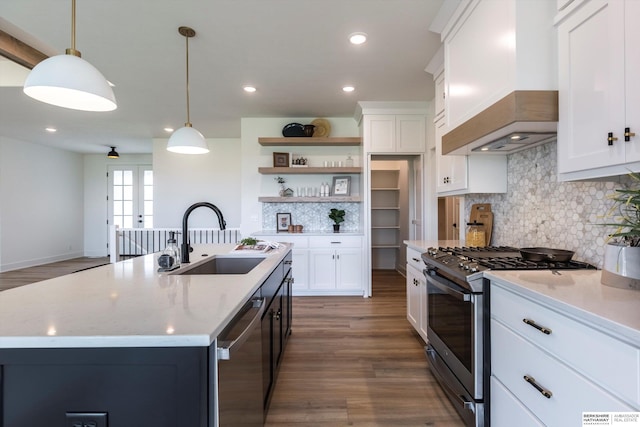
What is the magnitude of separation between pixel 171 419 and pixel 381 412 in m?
1.47

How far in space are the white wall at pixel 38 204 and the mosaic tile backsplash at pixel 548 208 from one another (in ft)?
28.2

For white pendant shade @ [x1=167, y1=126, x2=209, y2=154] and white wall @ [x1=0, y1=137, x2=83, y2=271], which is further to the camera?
white wall @ [x1=0, y1=137, x2=83, y2=271]

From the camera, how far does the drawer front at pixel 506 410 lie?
1281mm

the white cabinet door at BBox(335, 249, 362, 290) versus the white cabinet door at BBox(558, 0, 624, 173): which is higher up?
the white cabinet door at BBox(558, 0, 624, 173)

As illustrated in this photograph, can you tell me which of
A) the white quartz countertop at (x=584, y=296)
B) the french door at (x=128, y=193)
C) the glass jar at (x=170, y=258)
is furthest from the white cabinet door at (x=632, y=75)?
the french door at (x=128, y=193)

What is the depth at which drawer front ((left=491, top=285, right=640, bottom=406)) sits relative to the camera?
867 mm

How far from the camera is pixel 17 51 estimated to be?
308 cm

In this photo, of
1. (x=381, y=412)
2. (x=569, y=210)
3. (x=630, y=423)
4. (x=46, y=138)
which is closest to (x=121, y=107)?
(x=46, y=138)

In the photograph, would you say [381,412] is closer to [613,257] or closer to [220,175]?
[613,257]

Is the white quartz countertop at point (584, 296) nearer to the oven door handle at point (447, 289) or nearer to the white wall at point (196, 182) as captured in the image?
the oven door handle at point (447, 289)

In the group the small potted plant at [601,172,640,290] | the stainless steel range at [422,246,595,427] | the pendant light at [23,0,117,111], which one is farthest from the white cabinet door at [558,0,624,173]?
the pendant light at [23,0,117,111]

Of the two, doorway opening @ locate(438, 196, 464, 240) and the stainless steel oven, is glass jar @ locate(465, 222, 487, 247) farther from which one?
doorway opening @ locate(438, 196, 464, 240)

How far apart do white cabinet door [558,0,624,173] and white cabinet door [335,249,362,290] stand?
316 cm

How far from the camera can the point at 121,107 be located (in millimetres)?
4598
